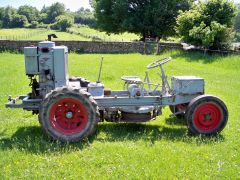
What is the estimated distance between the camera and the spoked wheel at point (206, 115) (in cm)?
665

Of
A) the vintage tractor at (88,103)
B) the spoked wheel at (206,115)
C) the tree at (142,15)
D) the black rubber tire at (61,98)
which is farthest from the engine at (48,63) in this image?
the tree at (142,15)

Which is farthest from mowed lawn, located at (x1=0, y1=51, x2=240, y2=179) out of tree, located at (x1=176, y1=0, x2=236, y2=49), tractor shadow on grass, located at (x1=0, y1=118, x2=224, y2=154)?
tree, located at (x1=176, y1=0, x2=236, y2=49)

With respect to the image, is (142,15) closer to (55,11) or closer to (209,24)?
(209,24)

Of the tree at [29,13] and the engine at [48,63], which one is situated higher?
the tree at [29,13]

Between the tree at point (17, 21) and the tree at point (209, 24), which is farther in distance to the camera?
the tree at point (17, 21)

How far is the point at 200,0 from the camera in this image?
23484 mm

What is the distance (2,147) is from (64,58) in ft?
6.54

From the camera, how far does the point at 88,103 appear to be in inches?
242

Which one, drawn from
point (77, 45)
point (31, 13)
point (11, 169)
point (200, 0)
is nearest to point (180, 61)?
point (200, 0)

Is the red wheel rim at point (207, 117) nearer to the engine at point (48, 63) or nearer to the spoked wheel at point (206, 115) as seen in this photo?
the spoked wheel at point (206, 115)

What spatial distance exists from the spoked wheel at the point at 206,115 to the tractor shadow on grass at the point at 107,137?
0.19 metres

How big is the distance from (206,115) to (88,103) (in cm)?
234

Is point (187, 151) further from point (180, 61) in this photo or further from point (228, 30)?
point (228, 30)

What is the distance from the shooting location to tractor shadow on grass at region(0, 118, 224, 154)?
5980mm
